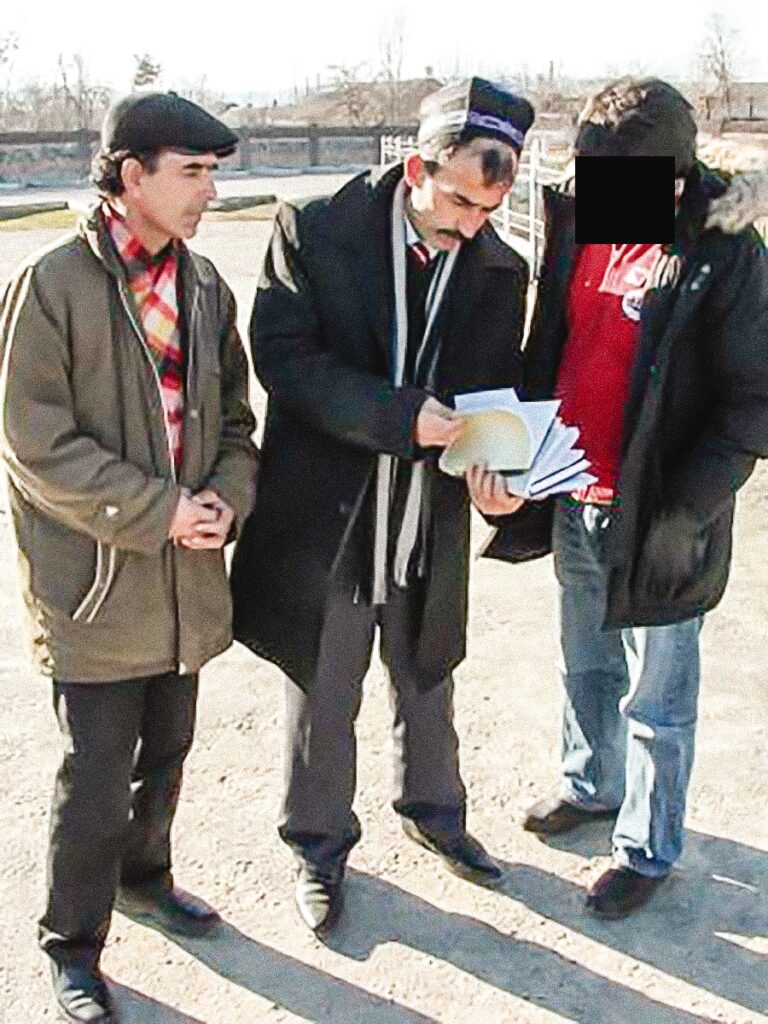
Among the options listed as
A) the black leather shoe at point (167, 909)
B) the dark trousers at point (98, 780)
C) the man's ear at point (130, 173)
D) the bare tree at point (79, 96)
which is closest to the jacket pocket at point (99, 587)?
the dark trousers at point (98, 780)

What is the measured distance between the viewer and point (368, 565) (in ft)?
8.86

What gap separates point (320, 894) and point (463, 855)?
1.18ft

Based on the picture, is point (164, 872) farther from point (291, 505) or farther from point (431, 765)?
point (291, 505)

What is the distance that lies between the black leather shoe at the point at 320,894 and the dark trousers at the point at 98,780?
1.38ft

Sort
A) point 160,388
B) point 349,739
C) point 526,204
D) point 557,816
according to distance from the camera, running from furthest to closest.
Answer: point 526,204, point 557,816, point 349,739, point 160,388

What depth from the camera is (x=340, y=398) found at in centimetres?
243

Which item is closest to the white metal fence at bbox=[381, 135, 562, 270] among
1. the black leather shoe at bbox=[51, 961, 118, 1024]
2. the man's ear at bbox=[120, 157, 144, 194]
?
the man's ear at bbox=[120, 157, 144, 194]

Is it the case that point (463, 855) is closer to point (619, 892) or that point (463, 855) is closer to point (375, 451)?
point (619, 892)

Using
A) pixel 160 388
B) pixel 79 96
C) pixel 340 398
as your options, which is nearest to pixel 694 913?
pixel 340 398

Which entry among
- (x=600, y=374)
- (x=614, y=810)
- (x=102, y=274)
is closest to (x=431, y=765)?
(x=614, y=810)

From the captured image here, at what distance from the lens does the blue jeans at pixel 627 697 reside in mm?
2791

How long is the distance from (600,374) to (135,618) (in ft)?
3.40

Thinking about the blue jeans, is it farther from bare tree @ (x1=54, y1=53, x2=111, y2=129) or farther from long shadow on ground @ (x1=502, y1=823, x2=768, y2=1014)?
bare tree @ (x1=54, y1=53, x2=111, y2=129)

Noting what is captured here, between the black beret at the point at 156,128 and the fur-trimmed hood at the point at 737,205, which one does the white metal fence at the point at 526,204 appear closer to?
the fur-trimmed hood at the point at 737,205
